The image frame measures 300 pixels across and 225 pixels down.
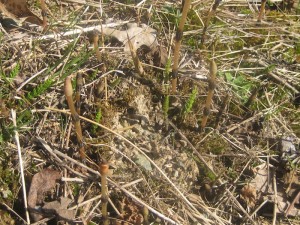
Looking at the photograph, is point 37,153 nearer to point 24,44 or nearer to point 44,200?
point 44,200

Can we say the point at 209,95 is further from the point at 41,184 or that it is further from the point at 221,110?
the point at 41,184

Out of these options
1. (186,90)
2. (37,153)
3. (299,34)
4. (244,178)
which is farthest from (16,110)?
(299,34)

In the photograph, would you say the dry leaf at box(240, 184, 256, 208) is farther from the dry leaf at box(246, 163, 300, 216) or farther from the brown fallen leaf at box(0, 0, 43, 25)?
the brown fallen leaf at box(0, 0, 43, 25)

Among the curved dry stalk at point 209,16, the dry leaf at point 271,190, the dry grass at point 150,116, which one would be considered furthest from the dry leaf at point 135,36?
the dry leaf at point 271,190

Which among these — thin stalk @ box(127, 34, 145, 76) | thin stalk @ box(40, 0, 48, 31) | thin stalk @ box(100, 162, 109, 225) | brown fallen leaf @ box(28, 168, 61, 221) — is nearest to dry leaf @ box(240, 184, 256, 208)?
thin stalk @ box(100, 162, 109, 225)

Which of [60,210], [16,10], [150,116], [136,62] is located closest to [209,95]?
[150,116]
